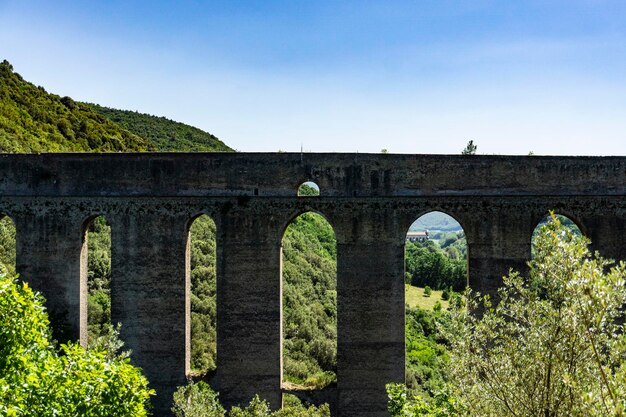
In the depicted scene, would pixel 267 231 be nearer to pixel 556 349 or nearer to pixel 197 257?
pixel 556 349

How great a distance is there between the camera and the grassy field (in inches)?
1443

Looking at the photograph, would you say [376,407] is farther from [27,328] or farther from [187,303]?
[27,328]

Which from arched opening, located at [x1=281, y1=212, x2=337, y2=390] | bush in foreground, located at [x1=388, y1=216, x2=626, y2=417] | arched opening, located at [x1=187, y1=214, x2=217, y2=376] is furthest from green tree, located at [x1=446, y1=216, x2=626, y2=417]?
arched opening, located at [x1=187, y1=214, x2=217, y2=376]

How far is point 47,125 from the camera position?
3266cm

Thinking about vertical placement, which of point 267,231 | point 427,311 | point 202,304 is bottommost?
point 427,311

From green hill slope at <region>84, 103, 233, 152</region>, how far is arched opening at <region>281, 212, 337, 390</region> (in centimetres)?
2048

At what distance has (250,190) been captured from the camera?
46.2ft

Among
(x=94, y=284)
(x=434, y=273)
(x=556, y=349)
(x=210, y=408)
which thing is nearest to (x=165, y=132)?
(x=434, y=273)

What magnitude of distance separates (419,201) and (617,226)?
5181 mm

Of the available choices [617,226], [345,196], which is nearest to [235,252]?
[345,196]

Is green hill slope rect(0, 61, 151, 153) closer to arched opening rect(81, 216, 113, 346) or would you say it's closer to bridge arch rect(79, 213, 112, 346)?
arched opening rect(81, 216, 113, 346)

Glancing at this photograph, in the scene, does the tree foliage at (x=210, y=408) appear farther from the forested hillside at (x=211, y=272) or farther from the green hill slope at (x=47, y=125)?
the green hill slope at (x=47, y=125)

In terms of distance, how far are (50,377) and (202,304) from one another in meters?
13.0

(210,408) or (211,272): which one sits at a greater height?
(211,272)
